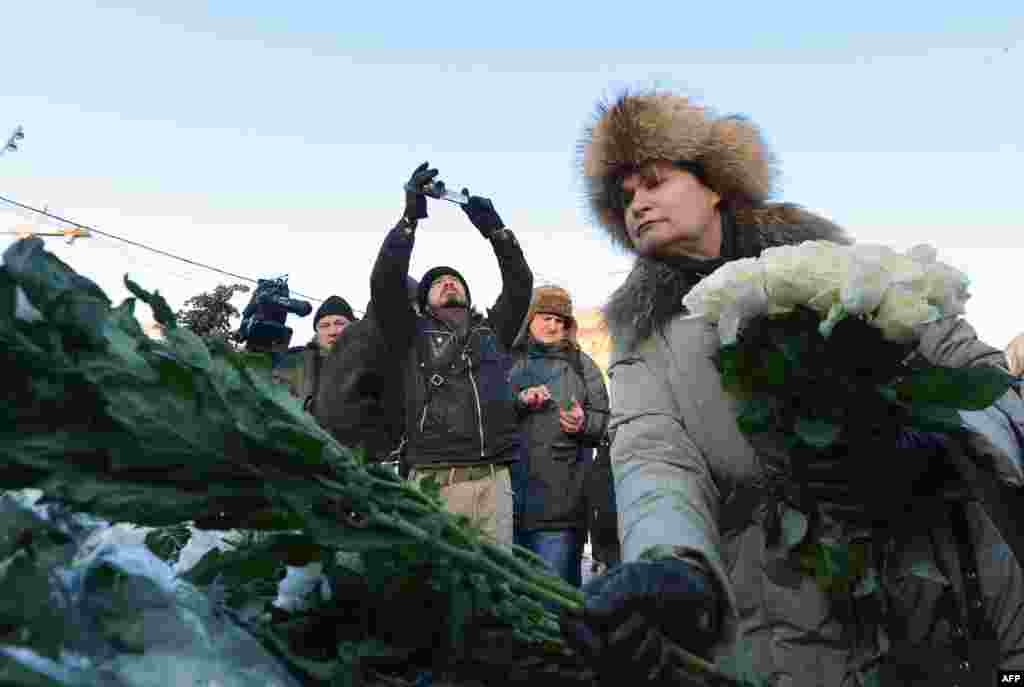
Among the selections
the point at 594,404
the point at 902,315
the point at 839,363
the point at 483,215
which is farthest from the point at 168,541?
the point at 594,404

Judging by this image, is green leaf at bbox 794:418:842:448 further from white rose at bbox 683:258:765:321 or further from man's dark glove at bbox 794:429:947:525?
white rose at bbox 683:258:765:321

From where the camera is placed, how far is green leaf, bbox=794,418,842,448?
1780mm

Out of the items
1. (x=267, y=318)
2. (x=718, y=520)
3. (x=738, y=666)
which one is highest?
(x=267, y=318)

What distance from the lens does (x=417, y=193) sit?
509cm

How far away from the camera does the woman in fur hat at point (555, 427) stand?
520cm

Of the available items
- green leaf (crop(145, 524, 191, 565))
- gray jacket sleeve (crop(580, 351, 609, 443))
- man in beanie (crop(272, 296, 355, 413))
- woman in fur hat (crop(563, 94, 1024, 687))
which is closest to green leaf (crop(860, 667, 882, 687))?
woman in fur hat (crop(563, 94, 1024, 687))

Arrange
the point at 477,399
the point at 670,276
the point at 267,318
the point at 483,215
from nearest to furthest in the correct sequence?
1. the point at 670,276
2. the point at 477,399
3. the point at 483,215
4. the point at 267,318

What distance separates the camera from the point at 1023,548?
76.9 inches

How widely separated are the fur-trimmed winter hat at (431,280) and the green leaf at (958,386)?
375 centimetres

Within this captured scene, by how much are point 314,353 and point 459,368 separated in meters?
1.17

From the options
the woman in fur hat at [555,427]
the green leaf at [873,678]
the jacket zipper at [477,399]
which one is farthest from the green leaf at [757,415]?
the woman in fur hat at [555,427]

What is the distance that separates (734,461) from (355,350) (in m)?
2.88

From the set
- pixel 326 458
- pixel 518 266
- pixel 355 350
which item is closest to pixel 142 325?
pixel 326 458

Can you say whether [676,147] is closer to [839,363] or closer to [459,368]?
[839,363]
